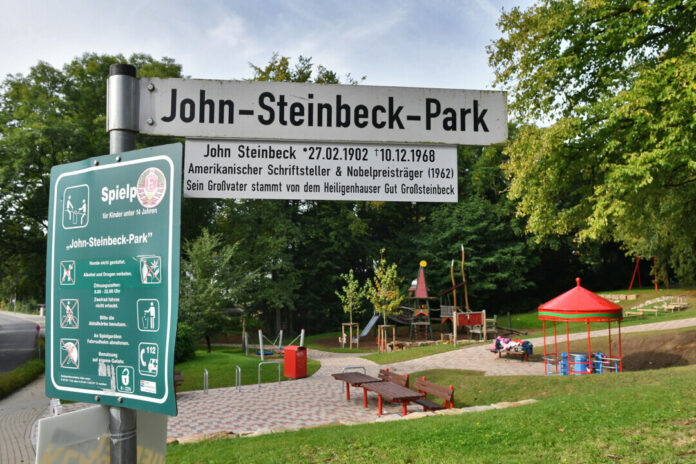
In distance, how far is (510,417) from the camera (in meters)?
7.50

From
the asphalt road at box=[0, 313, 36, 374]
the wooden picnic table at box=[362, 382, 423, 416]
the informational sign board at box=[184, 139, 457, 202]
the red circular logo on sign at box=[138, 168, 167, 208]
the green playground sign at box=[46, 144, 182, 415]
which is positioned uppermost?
the informational sign board at box=[184, 139, 457, 202]

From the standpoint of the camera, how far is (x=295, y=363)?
16.0 metres

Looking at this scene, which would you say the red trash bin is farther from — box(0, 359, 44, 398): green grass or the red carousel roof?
box(0, 359, 44, 398): green grass

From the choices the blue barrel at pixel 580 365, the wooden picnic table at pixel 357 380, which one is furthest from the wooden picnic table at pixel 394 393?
the blue barrel at pixel 580 365

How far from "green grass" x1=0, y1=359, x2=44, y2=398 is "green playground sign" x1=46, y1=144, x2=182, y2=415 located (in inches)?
697

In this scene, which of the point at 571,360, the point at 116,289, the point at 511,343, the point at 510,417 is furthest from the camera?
the point at 511,343

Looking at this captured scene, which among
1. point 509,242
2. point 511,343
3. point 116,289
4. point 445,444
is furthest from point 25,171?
point 509,242

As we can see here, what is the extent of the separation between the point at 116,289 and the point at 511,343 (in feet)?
58.4

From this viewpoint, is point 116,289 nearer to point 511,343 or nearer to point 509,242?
point 511,343

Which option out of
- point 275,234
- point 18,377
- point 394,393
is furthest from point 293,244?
point 394,393

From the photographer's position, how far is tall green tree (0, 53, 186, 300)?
78.5 ft

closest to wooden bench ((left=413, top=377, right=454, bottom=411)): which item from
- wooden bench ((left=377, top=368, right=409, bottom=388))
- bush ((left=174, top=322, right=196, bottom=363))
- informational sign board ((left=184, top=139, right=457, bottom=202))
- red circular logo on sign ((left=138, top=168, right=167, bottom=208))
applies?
wooden bench ((left=377, top=368, right=409, bottom=388))

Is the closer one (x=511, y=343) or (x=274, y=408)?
(x=274, y=408)

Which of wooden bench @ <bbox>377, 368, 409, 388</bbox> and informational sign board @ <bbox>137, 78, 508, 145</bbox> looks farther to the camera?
wooden bench @ <bbox>377, 368, 409, 388</bbox>
